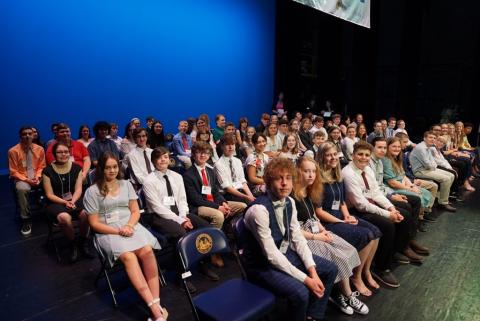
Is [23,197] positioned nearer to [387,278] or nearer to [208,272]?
[208,272]

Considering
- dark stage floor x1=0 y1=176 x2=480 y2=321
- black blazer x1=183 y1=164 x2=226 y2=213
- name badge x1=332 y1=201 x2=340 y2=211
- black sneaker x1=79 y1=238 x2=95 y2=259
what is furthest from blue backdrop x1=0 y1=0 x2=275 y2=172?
name badge x1=332 y1=201 x2=340 y2=211

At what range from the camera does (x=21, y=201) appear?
385 cm

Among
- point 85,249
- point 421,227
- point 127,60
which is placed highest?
point 127,60

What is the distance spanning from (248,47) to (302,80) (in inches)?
120

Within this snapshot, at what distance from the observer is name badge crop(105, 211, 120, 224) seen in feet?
8.60

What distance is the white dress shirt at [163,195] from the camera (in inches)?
118

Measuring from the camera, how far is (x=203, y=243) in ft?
7.25

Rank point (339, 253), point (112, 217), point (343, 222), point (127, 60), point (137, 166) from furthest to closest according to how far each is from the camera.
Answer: point (127, 60)
point (137, 166)
point (343, 222)
point (112, 217)
point (339, 253)

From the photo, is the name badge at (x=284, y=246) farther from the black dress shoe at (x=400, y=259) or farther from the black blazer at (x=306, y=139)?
the black blazer at (x=306, y=139)

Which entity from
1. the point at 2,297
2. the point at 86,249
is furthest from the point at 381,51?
the point at 2,297

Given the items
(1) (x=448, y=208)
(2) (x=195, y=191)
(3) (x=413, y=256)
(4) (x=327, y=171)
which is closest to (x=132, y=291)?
(2) (x=195, y=191)

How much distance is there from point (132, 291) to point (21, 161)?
2494mm

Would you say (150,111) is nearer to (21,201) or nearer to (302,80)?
(21,201)

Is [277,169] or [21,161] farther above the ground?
[277,169]
